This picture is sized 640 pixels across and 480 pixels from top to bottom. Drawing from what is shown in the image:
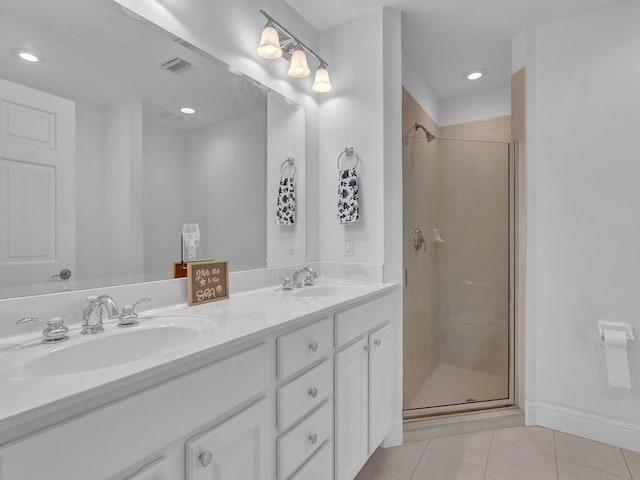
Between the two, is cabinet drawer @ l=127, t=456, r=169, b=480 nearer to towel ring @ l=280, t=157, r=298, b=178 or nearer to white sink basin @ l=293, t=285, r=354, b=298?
white sink basin @ l=293, t=285, r=354, b=298

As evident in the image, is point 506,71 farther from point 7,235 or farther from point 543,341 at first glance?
point 7,235

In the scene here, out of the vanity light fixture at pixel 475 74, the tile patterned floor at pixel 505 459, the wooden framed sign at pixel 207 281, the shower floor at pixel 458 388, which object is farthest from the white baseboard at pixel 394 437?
the vanity light fixture at pixel 475 74

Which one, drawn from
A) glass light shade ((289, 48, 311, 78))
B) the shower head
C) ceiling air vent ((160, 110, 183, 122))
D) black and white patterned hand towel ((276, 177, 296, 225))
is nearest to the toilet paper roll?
the shower head

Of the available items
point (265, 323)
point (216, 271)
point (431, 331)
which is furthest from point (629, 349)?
point (216, 271)

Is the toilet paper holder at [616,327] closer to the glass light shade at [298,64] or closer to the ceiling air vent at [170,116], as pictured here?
the glass light shade at [298,64]

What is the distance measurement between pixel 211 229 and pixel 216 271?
0.21 m

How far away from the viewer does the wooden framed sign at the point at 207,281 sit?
4.40 feet

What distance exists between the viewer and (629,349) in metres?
1.86

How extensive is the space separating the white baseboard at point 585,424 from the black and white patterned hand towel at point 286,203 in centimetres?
194

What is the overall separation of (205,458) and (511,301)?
2.20m

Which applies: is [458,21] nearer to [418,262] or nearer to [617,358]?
[418,262]

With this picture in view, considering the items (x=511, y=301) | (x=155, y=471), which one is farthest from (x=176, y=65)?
(x=511, y=301)

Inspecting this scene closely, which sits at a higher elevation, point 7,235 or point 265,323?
point 7,235

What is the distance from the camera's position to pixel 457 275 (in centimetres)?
260
